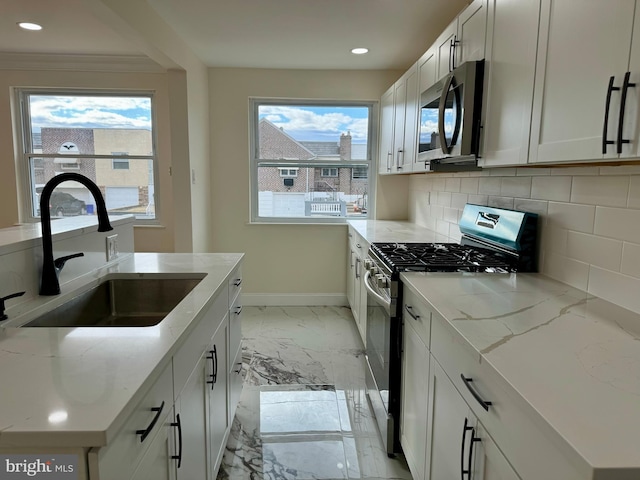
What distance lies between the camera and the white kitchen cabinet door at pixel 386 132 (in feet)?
12.2

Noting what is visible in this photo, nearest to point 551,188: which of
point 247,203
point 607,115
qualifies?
point 607,115

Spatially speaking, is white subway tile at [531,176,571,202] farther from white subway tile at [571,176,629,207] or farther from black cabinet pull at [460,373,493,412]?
black cabinet pull at [460,373,493,412]

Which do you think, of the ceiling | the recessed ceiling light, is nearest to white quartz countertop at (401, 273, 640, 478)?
the ceiling

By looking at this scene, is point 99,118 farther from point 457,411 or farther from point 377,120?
point 457,411

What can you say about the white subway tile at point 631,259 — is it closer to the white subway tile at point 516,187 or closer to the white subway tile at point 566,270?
the white subway tile at point 566,270

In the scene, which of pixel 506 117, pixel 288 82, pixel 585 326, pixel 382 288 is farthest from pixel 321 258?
pixel 585 326

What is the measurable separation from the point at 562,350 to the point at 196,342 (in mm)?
1084

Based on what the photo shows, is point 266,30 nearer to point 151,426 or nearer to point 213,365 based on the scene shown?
point 213,365

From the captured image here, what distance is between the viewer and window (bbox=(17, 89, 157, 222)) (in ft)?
14.1

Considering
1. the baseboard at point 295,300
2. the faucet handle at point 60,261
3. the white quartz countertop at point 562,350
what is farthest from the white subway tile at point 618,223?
the baseboard at point 295,300

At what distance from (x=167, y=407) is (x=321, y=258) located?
3.42 meters

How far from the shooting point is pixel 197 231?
381 cm

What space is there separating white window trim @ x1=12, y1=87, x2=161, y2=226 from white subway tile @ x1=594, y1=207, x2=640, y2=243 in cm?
393
